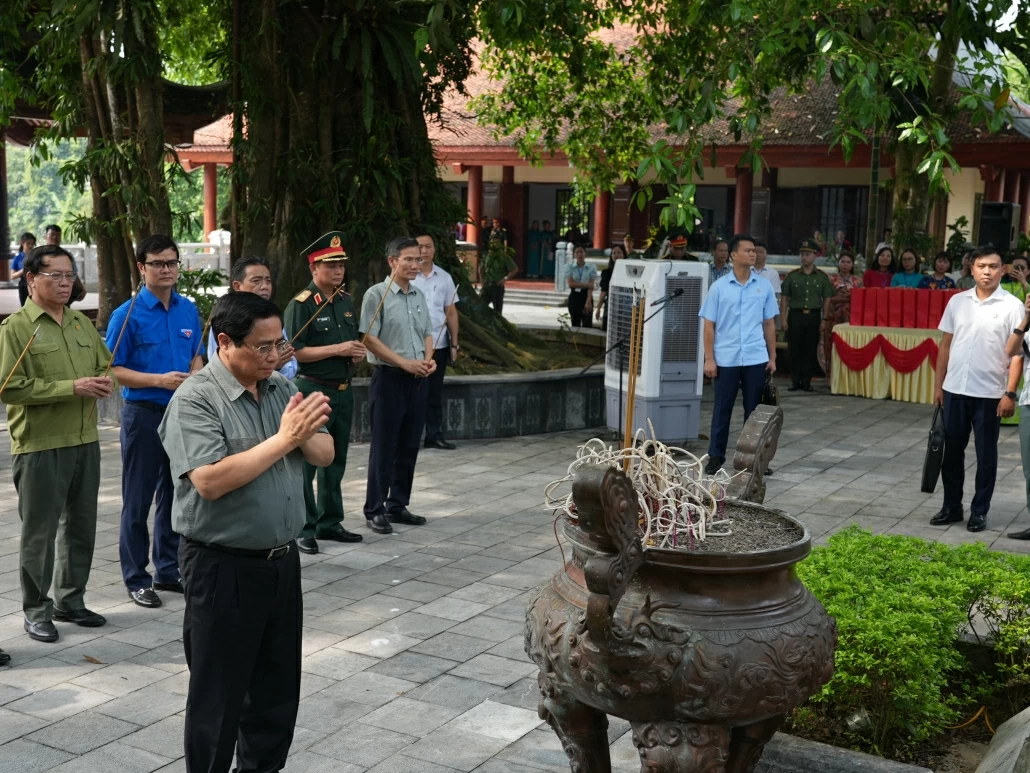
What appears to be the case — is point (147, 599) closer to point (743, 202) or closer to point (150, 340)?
point (150, 340)

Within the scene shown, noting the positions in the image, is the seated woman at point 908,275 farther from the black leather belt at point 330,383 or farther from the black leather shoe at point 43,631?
the black leather shoe at point 43,631

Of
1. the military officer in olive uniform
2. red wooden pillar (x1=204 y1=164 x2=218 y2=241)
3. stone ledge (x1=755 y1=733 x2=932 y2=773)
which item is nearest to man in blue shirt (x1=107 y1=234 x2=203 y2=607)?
the military officer in olive uniform

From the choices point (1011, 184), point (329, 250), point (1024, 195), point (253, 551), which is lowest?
point (253, 551)

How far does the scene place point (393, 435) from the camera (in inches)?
289

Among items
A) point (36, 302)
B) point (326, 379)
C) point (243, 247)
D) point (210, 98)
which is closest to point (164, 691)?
point (36, 302)

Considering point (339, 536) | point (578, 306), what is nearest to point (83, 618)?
point (339, 536)

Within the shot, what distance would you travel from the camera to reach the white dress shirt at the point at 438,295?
369 inches

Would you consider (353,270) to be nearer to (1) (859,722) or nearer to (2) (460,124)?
(1) (859,722)

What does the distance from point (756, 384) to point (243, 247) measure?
5286mm

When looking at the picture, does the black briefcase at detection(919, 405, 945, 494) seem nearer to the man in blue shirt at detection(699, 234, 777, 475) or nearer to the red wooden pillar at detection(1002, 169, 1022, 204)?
the man in blue shirt at detection(699, 234, 777, 475)

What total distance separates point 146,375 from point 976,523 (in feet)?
17.3

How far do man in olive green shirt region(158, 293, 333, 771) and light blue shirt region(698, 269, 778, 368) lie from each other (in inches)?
214

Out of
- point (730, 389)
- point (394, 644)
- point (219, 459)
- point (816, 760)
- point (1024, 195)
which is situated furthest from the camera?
point (1024, 195)

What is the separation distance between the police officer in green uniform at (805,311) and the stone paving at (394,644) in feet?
15.1
